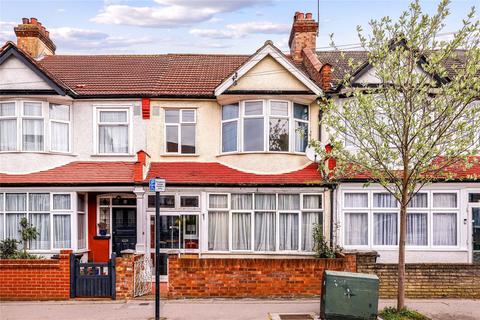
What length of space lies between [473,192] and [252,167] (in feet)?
23.2

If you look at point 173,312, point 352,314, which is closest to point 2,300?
point 173,312

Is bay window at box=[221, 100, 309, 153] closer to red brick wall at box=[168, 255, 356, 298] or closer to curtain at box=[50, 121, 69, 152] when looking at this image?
red brick wall at box=[168, 255, 356, 298]

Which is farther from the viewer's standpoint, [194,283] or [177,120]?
[177,120]

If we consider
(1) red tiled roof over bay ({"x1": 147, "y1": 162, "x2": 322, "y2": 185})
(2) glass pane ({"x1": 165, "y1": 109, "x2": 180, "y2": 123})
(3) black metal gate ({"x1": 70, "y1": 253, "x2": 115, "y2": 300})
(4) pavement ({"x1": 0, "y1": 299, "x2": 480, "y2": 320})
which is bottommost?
(4) pavement ({"x1": 0, "y1": 299, "x2": 480, "y2": 320})

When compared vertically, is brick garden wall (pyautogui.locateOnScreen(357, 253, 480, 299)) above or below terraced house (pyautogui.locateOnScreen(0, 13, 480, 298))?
below

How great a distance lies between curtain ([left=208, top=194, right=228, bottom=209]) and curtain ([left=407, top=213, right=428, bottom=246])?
5.97 metres

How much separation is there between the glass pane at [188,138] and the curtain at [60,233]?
4.54 metres

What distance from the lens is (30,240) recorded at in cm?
1505

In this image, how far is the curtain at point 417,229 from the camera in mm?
15062

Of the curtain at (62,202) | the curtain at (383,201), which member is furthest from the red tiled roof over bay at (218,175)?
the curtain at (62,202)

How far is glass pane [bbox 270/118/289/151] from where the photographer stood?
51.6ft

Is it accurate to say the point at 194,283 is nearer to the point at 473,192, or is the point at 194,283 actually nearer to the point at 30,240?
the point at 30,240

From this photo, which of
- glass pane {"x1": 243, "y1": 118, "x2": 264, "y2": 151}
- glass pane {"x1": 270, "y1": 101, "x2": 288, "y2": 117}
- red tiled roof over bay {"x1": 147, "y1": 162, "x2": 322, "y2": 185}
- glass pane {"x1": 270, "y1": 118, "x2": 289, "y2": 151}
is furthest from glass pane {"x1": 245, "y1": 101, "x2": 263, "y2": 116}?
red tiled roof over bay {"x1": 147, "y1": 162, "x2": 322, "y2": 185}

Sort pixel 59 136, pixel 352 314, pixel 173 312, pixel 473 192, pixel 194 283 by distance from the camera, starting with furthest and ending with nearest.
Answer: pixel 59 136 < pixel 473 192 < pixel 194 283 < pixel 173 312 < pixel 352 314
